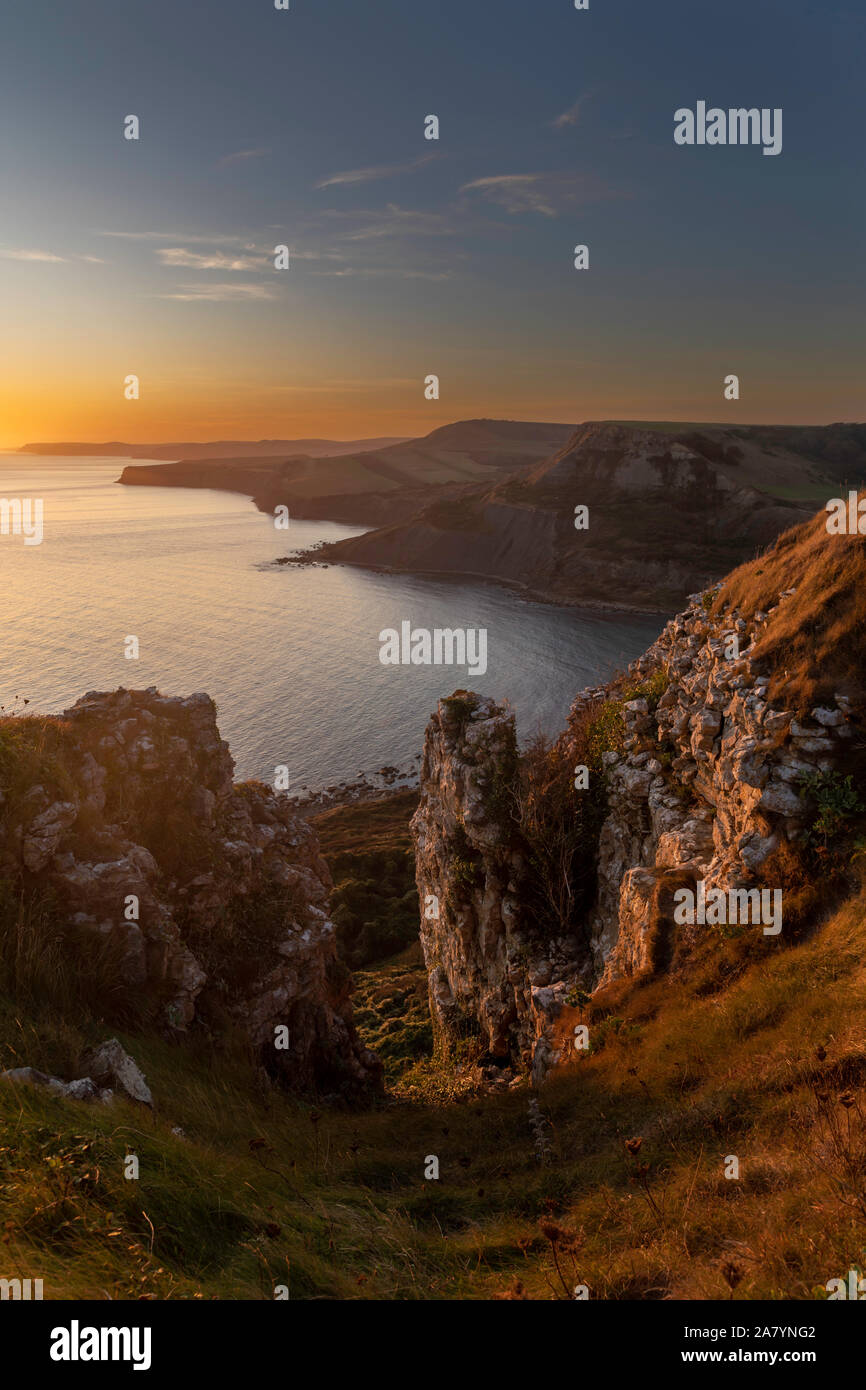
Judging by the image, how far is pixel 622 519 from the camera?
16062cm

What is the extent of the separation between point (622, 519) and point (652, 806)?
513ft

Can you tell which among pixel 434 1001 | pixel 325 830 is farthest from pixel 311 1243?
pixel 325 830

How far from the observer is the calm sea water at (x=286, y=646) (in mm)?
73250

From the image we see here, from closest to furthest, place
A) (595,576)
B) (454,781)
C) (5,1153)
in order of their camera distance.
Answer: (5,1153)
(454,781)
(595,576)

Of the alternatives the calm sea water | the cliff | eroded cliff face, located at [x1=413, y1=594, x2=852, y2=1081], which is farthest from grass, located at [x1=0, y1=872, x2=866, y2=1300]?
the calm sea water

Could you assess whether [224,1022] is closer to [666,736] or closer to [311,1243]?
Answer: [311,1243]

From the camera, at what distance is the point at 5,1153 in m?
5.85

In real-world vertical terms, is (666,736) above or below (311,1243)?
above

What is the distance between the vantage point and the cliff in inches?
489

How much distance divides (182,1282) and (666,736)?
1603 centimetres

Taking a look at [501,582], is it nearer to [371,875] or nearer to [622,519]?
[622,519]

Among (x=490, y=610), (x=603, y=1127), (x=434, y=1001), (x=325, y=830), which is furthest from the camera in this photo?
(x=490, y=610)

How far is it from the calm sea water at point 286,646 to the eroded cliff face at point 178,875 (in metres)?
46.2

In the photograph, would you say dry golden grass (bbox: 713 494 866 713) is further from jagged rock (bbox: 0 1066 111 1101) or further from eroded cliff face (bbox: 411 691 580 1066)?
jagged rock (bbox: 0 1066 111 1101)
